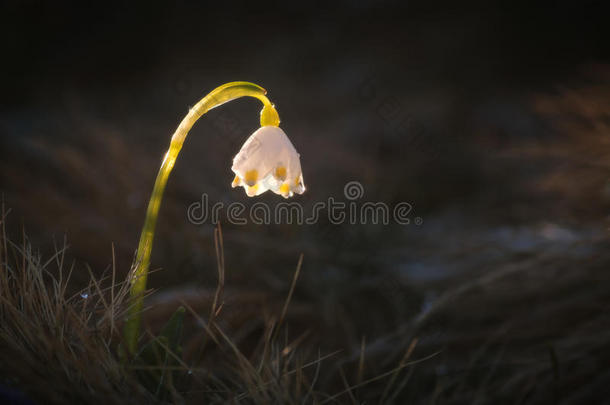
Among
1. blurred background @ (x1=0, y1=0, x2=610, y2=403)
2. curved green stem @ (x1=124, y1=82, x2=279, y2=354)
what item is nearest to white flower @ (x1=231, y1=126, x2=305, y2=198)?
curved green stem @ (x1=124, y1=82, x2=279, y2=354)

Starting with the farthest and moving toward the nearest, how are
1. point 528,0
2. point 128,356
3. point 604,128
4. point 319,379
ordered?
1. point 528,0
2. point 319,379
3. point 604,128
4. point 128,356

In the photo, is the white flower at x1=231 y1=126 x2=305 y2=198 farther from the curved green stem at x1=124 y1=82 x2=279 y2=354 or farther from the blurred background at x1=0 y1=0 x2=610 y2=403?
the blurred background at x1=0 y1=0 x2=610 y2=403

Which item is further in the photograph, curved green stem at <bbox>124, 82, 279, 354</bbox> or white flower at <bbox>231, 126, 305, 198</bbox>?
white flower at <bbox>231, 126, 305, 198</bbox>

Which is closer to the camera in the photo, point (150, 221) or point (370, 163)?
point (150, 221)

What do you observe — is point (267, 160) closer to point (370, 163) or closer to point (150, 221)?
point (150, 221)

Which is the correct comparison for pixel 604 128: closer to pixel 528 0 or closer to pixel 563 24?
pixel 563 24

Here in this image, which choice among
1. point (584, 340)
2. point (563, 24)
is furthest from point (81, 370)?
point (563, 24)

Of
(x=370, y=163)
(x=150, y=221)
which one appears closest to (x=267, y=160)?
(x=150, y=221)

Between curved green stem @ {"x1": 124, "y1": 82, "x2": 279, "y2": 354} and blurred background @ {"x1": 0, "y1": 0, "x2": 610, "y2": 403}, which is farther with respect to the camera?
blurred background @ {"x1": 0, "y1": 0, "x2": 610, "y2": 403}
